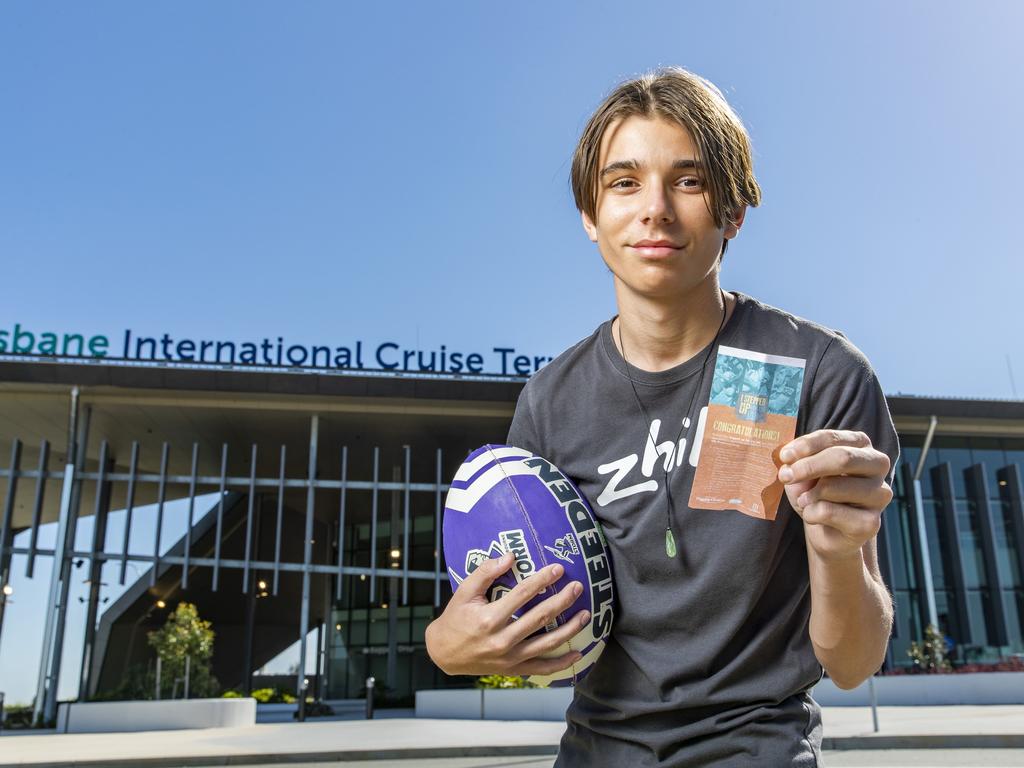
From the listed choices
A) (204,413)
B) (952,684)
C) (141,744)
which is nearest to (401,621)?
(204,413)

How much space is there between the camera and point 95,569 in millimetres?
22344

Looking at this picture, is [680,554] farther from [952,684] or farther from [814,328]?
[952,684]

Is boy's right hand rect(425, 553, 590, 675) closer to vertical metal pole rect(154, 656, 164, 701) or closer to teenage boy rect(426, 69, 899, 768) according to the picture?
teenage boy rect(426, 69, 899, 768)

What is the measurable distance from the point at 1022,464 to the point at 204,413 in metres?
24.7

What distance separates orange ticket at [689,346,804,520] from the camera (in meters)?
1.61

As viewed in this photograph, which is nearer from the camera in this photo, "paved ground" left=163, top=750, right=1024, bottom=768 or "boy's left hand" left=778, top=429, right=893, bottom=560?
"boy's left hand" left=778, top=429, right=893, bottom=560

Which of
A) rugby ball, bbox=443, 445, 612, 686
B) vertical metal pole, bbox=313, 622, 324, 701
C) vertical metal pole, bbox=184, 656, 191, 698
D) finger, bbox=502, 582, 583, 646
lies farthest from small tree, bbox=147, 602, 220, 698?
finger, bbox=502, 582, 583, 646

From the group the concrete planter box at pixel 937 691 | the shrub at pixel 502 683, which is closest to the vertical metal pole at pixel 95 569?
the shrub at pixel 502 683

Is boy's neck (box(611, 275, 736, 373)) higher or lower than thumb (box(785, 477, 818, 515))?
higher

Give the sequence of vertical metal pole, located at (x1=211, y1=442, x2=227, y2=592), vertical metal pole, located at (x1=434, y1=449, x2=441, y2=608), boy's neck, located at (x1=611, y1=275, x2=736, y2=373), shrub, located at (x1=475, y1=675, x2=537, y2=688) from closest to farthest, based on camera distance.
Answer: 1. boy's neck, located at (x1=611, y1=275, x2=736, y2=373)
2. shrub, located at (x1=475, y1=675, x2=537, y2=688)
3. vertical metal pole, located at (x1=211, y1=442, x2=227, y2=592)
4. vertical metal pole, located at (x1=434, y1=449, x2=441, y2=608)

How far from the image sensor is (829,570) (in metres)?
1.50

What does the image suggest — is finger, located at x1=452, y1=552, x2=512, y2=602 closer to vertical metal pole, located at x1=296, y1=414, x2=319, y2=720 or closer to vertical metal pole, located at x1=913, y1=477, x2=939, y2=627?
vertical metal pole, located at x1=296, y1=414, x2=319, y2=720

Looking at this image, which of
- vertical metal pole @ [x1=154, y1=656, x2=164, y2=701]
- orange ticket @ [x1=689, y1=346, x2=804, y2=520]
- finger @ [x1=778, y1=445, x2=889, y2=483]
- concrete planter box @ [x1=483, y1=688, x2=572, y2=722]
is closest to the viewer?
finger @ [x1=778, y1=445, x2=889, y2=483]

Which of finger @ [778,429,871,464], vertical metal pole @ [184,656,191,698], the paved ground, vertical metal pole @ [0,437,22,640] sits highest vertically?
vertical metal pole @ [0,437,22,640]
